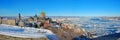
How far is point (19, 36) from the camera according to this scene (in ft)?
31.0

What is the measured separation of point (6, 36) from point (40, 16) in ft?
91.8

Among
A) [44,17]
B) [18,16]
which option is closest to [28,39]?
[18,16]

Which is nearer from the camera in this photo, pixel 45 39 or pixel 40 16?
pixel 45 39

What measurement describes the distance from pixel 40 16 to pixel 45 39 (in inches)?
1081

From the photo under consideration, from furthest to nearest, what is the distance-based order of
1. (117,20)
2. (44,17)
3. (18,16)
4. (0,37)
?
(117,20) → (44,17) → (18,16) → (0,37)

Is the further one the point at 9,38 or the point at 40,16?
the point at 40,16

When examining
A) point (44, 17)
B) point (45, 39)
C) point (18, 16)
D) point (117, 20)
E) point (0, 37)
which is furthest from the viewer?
point (117, 20)

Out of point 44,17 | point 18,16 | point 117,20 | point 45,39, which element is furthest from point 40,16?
point 117,20

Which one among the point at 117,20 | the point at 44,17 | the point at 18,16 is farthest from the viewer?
the point at 117,20

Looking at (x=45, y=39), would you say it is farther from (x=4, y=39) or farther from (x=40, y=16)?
(x=40, y=16)

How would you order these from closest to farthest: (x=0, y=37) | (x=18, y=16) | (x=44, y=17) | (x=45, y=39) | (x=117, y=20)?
(x=0, y=37), (x=45, y=39), (x=18, y=16), (x=44, y=17), (x=117, y=20)

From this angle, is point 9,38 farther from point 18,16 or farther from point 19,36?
point 18,16

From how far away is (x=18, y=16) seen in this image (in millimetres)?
27953

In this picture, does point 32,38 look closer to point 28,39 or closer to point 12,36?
point 28,39
